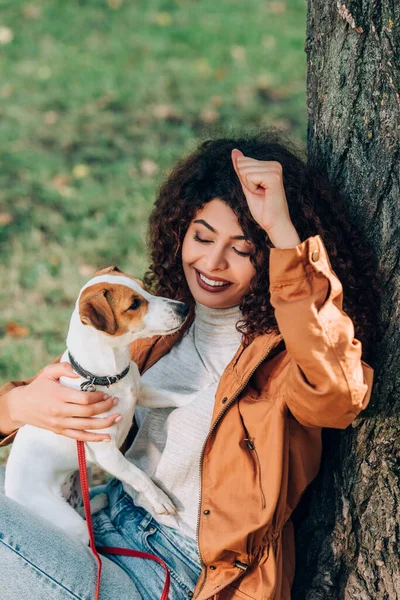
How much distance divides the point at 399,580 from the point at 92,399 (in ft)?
3.34

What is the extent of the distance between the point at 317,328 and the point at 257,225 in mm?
545

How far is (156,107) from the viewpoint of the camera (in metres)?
6.50

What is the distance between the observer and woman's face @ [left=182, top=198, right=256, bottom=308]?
2.38 m

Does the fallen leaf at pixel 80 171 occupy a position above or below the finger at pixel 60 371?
below

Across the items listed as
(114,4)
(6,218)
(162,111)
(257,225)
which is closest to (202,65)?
(162,111)

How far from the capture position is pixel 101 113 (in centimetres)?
639

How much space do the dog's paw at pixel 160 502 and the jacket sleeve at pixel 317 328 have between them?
0.63 m

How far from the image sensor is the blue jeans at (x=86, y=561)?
2.11 metres

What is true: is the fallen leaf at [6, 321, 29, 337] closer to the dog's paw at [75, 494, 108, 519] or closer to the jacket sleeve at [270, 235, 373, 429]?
the dog's paw at [75, 494, 108, 519]

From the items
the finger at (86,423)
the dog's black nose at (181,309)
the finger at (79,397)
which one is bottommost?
the finger at (86,423)

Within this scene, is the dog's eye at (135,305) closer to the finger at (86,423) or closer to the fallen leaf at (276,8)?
the finger at (86,423)

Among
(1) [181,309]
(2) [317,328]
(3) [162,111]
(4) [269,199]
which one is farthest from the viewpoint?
(3) [162,111]

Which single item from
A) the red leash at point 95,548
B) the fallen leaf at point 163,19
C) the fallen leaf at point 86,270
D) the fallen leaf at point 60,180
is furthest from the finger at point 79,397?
the fallen leaf at point 163,19

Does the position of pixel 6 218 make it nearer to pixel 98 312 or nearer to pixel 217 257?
pixel 98 312
